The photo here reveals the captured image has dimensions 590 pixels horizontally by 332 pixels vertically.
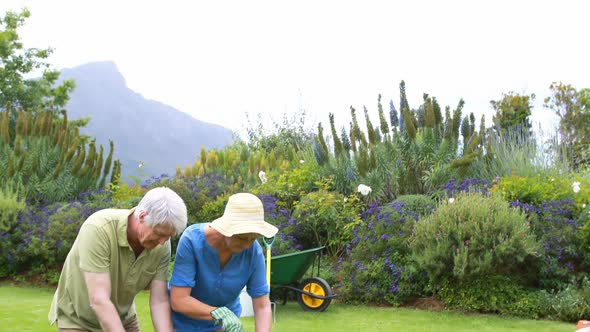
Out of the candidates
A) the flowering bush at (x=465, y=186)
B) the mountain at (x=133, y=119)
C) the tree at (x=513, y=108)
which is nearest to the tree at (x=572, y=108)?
the tree at (x=513, y=108)

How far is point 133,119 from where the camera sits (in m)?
93.8

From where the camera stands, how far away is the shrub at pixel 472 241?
6562 millimetres

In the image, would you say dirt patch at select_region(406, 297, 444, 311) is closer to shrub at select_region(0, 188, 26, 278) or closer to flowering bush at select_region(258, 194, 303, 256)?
flowering bush at select_region(258, 194, 303, 256)

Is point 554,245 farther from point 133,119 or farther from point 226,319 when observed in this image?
point 133,119

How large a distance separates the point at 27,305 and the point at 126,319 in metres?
4.51

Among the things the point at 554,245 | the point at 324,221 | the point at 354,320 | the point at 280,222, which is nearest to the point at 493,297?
the point at 554,245

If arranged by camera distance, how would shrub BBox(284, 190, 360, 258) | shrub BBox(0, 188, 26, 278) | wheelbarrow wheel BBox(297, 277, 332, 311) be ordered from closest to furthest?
wheelbarrow wheel BBox(297, 277, 332, 311)
shrub BBox(284, 190, 360, 258)
shrub BBox(0, 188, 26, 278)

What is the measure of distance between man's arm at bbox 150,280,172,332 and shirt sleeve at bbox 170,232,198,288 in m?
0.10

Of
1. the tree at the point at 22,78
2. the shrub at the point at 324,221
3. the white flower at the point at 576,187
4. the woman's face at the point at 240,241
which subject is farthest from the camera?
the tree at the point at 22,78

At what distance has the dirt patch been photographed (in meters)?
6.89

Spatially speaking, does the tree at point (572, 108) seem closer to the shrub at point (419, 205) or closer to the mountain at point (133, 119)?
the shrub at point (419, 205)

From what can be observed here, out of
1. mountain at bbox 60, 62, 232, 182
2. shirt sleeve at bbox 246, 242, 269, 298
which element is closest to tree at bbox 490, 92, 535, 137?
shirt sleeve at bbox 246, 242, 269, 298

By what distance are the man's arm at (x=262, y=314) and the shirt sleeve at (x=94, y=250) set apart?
765mm

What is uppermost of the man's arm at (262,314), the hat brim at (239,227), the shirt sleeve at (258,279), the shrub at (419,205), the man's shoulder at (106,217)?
the shrub at (419,205)
